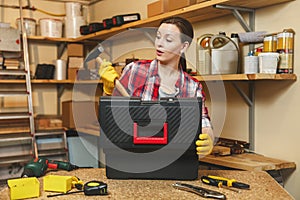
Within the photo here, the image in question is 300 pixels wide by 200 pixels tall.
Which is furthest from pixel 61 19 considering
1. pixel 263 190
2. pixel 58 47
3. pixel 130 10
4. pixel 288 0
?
pixel 263 190

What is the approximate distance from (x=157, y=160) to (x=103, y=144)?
0.20m

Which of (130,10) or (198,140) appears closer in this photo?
(198,140)

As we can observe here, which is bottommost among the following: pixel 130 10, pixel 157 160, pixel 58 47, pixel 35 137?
pixel 35 137

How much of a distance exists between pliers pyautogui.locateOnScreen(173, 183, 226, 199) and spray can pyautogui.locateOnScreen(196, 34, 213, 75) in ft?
3.60

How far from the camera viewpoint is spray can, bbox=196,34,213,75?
217cm

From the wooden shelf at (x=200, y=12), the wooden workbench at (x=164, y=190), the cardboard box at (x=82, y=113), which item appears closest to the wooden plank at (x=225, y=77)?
the wooden shelf at (x=200, y=12)

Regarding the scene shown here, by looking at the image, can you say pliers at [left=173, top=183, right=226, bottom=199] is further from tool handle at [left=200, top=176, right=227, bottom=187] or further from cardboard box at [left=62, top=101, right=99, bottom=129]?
cardboard box at [left=62, top=101, right=99, bottom=129]

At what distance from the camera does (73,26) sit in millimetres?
3760

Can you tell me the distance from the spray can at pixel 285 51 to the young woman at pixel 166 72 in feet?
1.90

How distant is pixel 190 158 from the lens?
1.28m

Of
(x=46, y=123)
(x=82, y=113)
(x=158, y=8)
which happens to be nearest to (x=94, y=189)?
(x=158, y=8)

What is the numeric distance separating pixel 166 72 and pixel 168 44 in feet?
0.41

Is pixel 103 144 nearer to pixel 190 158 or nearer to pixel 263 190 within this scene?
pixel 190 158

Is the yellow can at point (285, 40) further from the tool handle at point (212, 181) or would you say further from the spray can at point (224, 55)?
the tool handle at point (212, 181)
